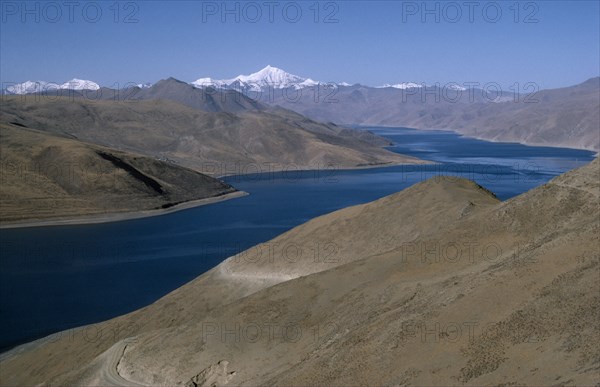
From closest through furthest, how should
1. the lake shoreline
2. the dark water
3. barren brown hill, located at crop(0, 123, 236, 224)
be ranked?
the dark water → the lake shoreline → barren brown hill, located at crop(0, 123, 236, 224)

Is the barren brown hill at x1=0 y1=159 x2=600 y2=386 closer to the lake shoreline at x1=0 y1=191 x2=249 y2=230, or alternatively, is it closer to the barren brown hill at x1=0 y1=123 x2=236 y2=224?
the lake shoreline at x1=0 y1=191 x2=249 y2=230


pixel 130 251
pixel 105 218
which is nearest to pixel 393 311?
pixel 130 251

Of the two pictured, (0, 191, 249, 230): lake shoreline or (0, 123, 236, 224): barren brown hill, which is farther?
(0, 123, 236, 224): barren brown hill

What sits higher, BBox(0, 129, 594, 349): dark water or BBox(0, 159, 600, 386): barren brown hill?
BBox(0, 159, 600, 386): barren brown hill

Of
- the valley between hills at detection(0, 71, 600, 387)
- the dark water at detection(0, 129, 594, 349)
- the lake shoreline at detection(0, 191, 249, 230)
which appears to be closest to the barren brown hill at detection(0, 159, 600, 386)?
the valley between hills at detection(0, 71, 600, 387)

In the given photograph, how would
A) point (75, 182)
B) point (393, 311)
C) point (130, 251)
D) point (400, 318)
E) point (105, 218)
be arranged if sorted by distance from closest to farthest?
1. point (400, 318)
2. point (393, 311)
3. point (130, 251)
4. point (105, 218)
5. point (75, 182)

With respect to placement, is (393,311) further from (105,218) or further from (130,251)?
(105,218)

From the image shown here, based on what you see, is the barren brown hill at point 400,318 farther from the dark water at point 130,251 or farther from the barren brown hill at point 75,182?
the barren brown hill at point 75,182

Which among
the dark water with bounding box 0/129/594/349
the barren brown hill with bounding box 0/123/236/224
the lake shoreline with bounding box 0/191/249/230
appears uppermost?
the barren brown hill with bounding box 0/123/236/224
